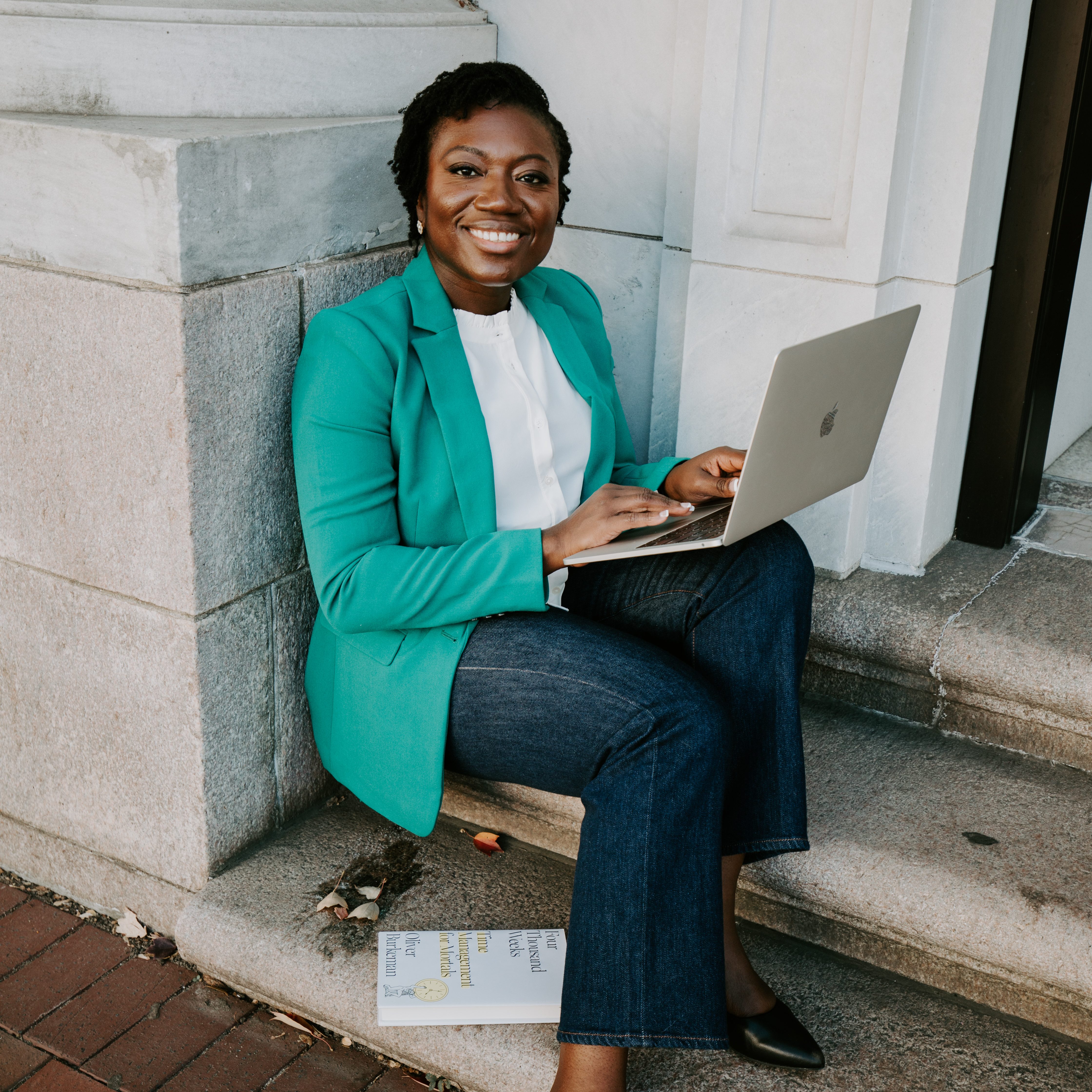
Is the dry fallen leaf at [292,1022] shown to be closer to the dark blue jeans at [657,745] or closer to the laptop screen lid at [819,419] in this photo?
the dark blue jeans at [657,745]

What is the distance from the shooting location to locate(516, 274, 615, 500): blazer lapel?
2.34 meters

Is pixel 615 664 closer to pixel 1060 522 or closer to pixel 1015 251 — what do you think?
pixel 1015 251

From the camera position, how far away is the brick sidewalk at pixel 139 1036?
6.75 ft

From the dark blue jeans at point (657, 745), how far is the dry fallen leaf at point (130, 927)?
0.85 meters

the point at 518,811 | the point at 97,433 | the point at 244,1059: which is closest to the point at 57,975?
the point at 244,1059

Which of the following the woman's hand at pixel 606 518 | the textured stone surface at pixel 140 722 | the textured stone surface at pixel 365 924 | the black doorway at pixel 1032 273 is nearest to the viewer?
the woman's hand at pixel 606 518

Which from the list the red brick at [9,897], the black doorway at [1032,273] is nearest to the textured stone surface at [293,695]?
the red brick at [9,897]

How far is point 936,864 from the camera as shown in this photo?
217 cm

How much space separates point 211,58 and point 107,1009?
175 centimetres

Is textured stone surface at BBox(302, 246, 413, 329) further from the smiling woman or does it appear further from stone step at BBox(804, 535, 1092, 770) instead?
stone step at BBox(804, 535, 1092, 770)

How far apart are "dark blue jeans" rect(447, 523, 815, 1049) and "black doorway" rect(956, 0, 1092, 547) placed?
0.97 m

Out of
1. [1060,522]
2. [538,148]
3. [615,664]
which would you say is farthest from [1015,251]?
[615,664]

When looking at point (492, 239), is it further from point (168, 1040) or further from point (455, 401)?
point (168, 1040)

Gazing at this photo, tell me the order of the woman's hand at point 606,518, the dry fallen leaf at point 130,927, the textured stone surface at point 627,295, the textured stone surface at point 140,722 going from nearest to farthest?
the woman's hand at point 606,518
the textured stone surface at point 140,722
the dry fallen leaf at point 130,927
the textured stone surface at point 627,295
